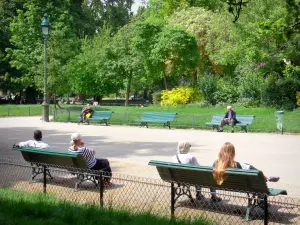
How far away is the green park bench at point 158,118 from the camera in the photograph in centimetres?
2416

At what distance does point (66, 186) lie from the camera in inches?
384

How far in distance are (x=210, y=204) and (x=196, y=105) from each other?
25.7 meters

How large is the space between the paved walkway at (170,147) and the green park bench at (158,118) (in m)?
1.12

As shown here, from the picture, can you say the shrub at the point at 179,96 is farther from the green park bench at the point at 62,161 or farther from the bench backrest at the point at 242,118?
the green park bench at the point at 62,161

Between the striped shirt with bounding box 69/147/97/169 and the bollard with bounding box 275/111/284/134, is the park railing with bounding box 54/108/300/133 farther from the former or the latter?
the striped shirt with bounding box 69/147/97/169

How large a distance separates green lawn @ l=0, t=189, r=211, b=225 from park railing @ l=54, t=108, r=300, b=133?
15.8 meters

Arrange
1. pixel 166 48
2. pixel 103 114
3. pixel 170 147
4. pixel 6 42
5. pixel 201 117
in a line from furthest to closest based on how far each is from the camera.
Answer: pixel 6 42, pixel 166 48, pixel 103 114, pixel 201 117, pixel 170 147

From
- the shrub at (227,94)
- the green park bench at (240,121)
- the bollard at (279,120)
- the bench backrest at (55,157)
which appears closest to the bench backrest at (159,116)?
the green park bench at (240,121)

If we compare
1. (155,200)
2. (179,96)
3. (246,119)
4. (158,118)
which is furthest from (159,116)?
(155,200)

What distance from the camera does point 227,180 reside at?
7227 mm

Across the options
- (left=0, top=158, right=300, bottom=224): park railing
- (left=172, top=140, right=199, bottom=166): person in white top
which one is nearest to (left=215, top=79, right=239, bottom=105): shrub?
(left=0, top=158, right=300, bottom=224): park railing

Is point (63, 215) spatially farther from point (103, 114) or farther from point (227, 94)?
point (227, 94)

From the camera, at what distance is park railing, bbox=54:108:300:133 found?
71.1 ft

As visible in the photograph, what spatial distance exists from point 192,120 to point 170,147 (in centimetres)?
806
